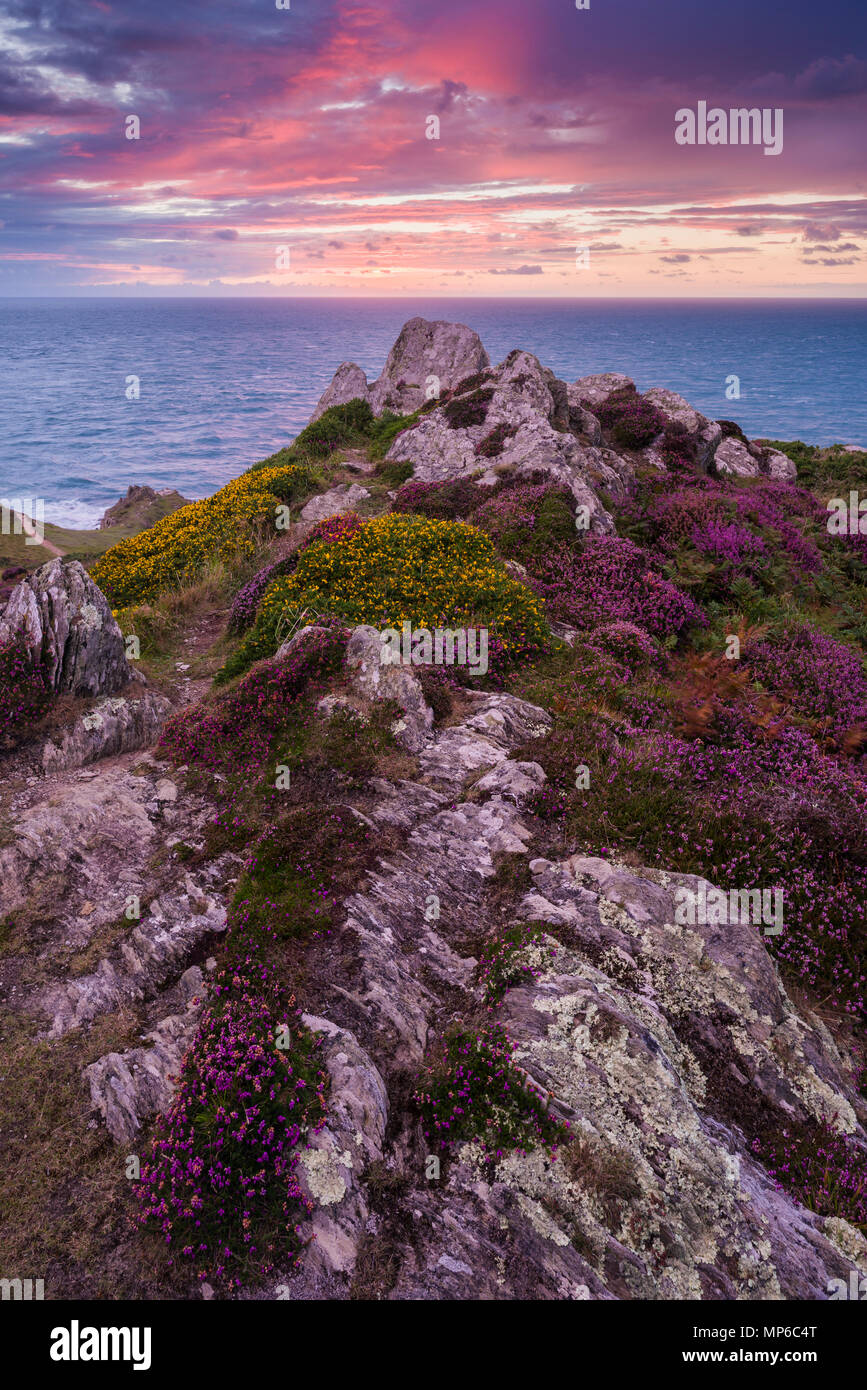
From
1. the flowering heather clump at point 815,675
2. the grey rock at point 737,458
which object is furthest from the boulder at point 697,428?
the flowering heather clump at point 815,675

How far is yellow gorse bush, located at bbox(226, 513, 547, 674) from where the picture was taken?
1326 cm

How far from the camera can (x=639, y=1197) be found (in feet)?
17.2

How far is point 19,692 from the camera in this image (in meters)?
11.7

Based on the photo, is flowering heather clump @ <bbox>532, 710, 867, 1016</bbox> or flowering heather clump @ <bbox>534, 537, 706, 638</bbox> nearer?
flowering heather clump @ <bbox>532, 710, 867, 1016</bbox>

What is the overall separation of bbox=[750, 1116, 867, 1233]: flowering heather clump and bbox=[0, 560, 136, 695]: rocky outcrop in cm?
1213

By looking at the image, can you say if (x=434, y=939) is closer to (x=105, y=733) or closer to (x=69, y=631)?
(x=105, y=733)

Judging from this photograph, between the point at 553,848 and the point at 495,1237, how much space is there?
4.35 m

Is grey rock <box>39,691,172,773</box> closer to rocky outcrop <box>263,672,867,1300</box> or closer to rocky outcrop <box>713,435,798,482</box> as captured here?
rocky outcrop <box>263,672,867,1300</box>

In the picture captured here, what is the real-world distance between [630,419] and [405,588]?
2058 centimetres

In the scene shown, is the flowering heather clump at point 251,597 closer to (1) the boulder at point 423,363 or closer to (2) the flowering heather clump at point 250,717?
(2) the flowering heather clump at point 250,717

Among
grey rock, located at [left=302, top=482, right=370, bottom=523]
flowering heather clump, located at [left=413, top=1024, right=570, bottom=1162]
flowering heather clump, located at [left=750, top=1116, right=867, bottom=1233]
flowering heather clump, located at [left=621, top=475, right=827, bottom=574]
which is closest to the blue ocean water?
grey rock, located at [left=302, top=482, right=370, bottom=523]

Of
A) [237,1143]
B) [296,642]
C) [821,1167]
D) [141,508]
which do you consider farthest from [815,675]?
[141,508]

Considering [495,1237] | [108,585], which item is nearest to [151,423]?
[108,585]

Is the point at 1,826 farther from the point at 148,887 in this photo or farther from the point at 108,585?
the point at 108,585
